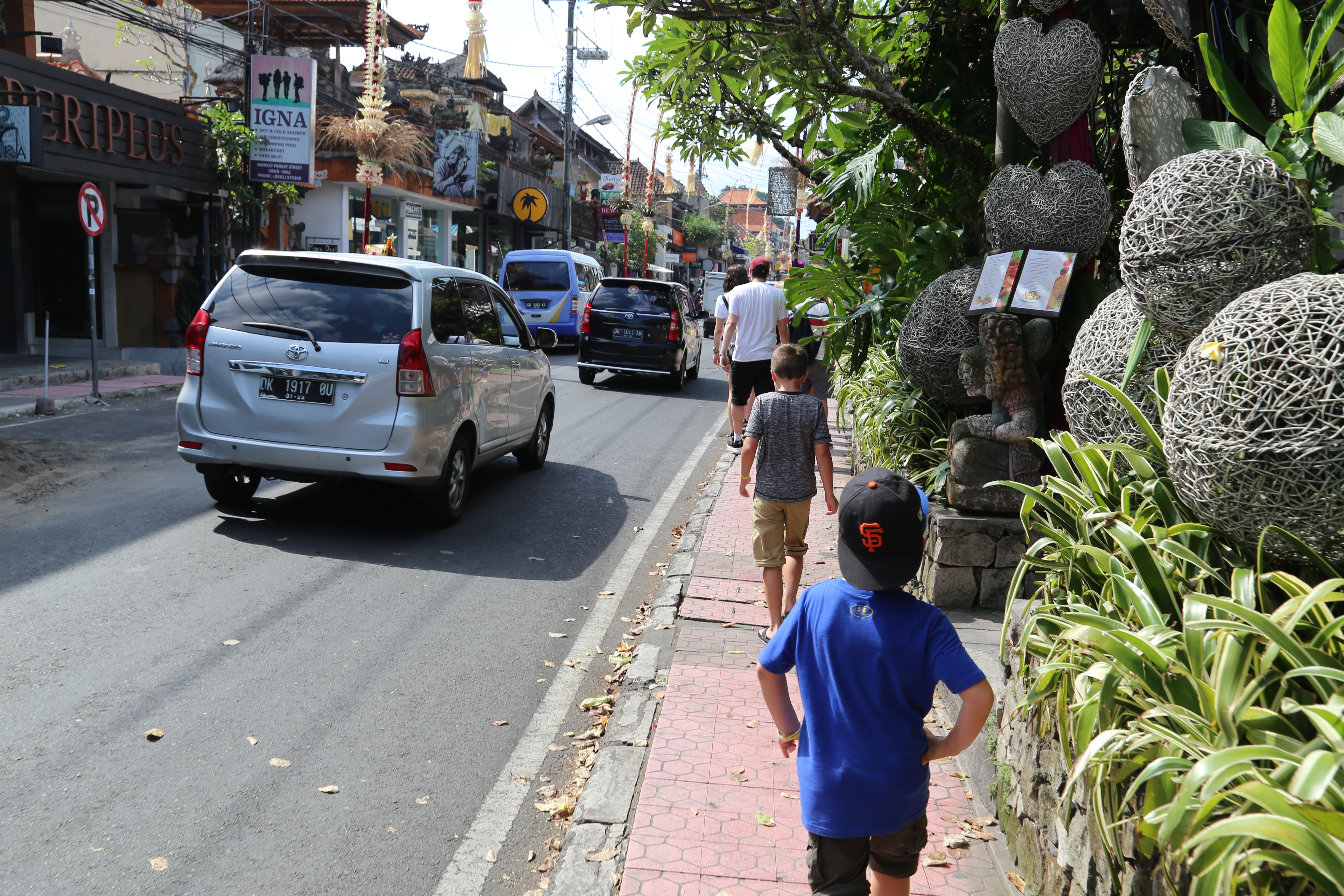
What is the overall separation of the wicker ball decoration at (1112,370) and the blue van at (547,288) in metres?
20.6

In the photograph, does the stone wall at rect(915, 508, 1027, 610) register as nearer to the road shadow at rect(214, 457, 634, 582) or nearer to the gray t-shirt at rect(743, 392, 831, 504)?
the gray t-shirt at rect(743, 392, 831, 504)

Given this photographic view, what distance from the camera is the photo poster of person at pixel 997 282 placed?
18.6ft

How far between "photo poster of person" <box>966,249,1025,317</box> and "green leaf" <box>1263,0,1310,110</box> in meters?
1.93

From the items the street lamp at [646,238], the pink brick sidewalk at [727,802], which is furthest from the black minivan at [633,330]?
the street lamp at [646,238]

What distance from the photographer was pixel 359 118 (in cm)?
2558

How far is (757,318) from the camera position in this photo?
1005 cm

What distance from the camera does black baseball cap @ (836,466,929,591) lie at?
252cm

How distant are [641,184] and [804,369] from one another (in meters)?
76.0

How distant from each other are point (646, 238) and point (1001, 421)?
5056cm

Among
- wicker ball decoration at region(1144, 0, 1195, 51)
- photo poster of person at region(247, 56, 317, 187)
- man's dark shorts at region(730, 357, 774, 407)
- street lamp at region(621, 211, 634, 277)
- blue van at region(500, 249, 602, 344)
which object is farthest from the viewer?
street lamp at region(621, 211, 634, 277)

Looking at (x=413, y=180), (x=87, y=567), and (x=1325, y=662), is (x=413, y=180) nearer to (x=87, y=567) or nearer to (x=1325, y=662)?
(x=87, y=567)

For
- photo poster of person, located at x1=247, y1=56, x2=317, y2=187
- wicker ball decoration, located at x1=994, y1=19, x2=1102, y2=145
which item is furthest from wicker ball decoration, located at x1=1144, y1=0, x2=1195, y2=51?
photo poster of person, located at x1=247, y1=56, x2=317, y2=187

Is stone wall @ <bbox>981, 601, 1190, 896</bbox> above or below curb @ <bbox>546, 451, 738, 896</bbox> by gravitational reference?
above

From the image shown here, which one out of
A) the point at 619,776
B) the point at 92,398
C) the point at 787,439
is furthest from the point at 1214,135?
the point at 92,398
